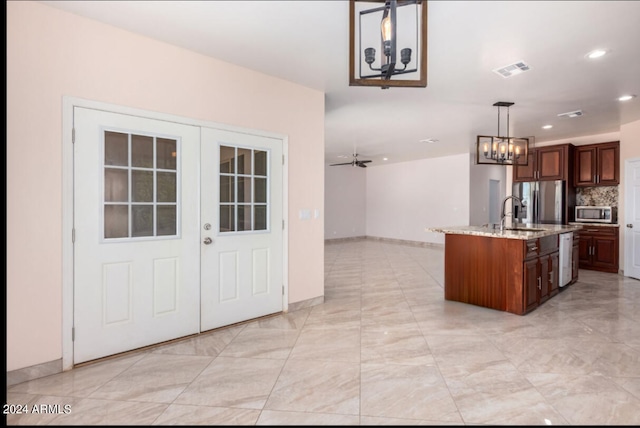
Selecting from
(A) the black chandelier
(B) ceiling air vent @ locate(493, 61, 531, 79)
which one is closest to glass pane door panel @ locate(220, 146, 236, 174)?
(A) the black chandelier

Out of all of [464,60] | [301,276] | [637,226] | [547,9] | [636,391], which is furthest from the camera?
[637,226]

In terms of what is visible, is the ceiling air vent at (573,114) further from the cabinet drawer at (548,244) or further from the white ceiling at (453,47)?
the cabinet drawer at (548,244)

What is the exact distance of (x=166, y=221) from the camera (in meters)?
3.05

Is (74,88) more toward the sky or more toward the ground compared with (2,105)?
more toward the sky

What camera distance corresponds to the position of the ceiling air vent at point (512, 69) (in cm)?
333

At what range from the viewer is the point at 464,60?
128 inches

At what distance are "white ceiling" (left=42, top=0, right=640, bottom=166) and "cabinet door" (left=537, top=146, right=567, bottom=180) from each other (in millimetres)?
1571

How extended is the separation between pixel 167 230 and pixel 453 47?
3.05m

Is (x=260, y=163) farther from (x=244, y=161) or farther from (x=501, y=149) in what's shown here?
(x=501, y=149)

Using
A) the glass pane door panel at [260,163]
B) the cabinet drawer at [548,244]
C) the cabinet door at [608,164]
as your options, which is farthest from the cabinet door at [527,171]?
the glass pane door panel at [260,163]

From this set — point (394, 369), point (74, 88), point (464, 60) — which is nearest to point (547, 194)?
point (464, 60)

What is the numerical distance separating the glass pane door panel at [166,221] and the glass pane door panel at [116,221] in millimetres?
256

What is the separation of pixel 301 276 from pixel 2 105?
3.02 m

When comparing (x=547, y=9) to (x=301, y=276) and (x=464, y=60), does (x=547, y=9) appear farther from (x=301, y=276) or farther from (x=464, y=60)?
(x=301, y=276)
